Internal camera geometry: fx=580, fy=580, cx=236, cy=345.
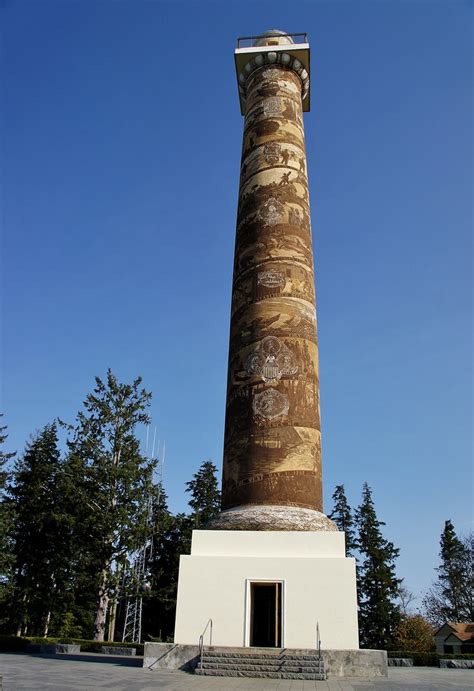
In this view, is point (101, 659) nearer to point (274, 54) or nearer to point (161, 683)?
point (161, 683)

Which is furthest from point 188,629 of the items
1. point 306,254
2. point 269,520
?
point 306,254

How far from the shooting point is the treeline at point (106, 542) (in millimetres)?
21391

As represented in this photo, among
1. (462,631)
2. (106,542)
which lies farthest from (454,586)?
(106,542)

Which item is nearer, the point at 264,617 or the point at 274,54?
the point at 264,617

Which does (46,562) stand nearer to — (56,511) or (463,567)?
(56,511)

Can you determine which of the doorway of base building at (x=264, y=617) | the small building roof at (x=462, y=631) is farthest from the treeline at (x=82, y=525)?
the small building roof at (x=462, y=631)

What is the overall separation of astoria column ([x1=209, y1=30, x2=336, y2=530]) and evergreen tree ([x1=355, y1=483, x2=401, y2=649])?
901 inches

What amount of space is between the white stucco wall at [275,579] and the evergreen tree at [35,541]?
14194 millimetres

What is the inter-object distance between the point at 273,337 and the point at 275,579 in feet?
16.8

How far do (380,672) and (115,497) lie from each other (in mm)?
14201

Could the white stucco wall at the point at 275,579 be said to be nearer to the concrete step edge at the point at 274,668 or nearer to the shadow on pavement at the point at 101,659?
the concrete step edge at the point at 274,668

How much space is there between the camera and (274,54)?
1748 cm

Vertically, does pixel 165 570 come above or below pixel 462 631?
above

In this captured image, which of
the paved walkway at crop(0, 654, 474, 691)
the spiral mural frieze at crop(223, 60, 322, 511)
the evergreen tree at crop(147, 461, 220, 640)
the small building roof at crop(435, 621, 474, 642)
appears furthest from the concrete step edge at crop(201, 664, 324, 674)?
the small building roof at crop(435, 621, 474, 642)
